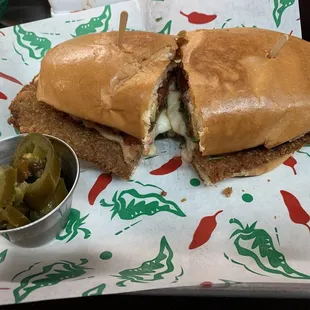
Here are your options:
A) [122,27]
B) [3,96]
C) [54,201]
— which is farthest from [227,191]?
[3,96]

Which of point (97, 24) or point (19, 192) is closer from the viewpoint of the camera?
point (19, 192)

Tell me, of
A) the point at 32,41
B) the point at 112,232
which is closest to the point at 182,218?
the point at 112,232

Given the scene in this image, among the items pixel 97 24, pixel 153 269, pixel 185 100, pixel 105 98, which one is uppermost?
pixel 97 24

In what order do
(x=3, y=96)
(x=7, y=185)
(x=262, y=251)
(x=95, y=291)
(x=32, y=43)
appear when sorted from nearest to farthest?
(x=95, y=291), (x=7, y=185), (x=262, y=251), (x=3, y=96), (x=32, y=43)

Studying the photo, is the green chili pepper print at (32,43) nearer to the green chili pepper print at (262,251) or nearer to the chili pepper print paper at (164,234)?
the chili pepper print paper at (164,234)

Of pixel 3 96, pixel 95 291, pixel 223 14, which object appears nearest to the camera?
pixel 95 291

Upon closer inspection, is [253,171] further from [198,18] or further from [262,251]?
[198,18]

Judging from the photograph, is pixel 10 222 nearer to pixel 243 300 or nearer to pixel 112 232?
pixel 112 232
